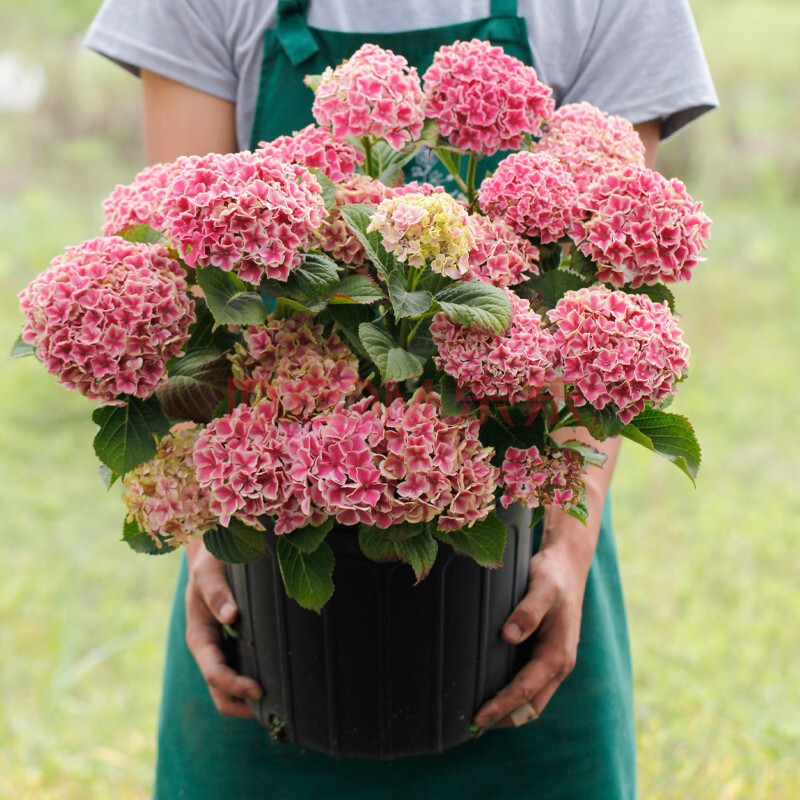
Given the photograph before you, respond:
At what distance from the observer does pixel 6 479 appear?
2.99 m

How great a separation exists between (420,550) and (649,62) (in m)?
0.55

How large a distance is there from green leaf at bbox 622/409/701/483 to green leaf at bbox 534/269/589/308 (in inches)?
4.2

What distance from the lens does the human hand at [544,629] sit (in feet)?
2.99

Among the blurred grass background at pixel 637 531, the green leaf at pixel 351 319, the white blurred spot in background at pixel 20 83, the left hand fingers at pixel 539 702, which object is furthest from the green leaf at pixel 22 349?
the white blurred spot in background at pixel 20 83

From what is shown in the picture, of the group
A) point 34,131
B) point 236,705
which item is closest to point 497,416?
point 236,705

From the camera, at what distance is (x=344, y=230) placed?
2.46 feet

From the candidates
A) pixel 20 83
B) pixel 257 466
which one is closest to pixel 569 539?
pixel 257 466

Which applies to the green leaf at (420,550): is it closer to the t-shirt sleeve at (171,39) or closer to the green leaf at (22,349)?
the green leaf at (22,349)

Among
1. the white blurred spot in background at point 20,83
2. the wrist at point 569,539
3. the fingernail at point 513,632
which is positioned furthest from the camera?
the white blurred spot in background at point 20,83

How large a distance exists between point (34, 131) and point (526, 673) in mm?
4575

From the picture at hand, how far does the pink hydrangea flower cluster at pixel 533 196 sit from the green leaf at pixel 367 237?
11 centimetres

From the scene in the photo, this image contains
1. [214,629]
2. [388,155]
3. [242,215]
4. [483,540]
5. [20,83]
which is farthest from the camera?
[20,83]

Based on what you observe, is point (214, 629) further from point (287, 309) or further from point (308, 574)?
point (287, 309)

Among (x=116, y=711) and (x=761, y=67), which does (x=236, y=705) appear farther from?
(x=761, y=67)
